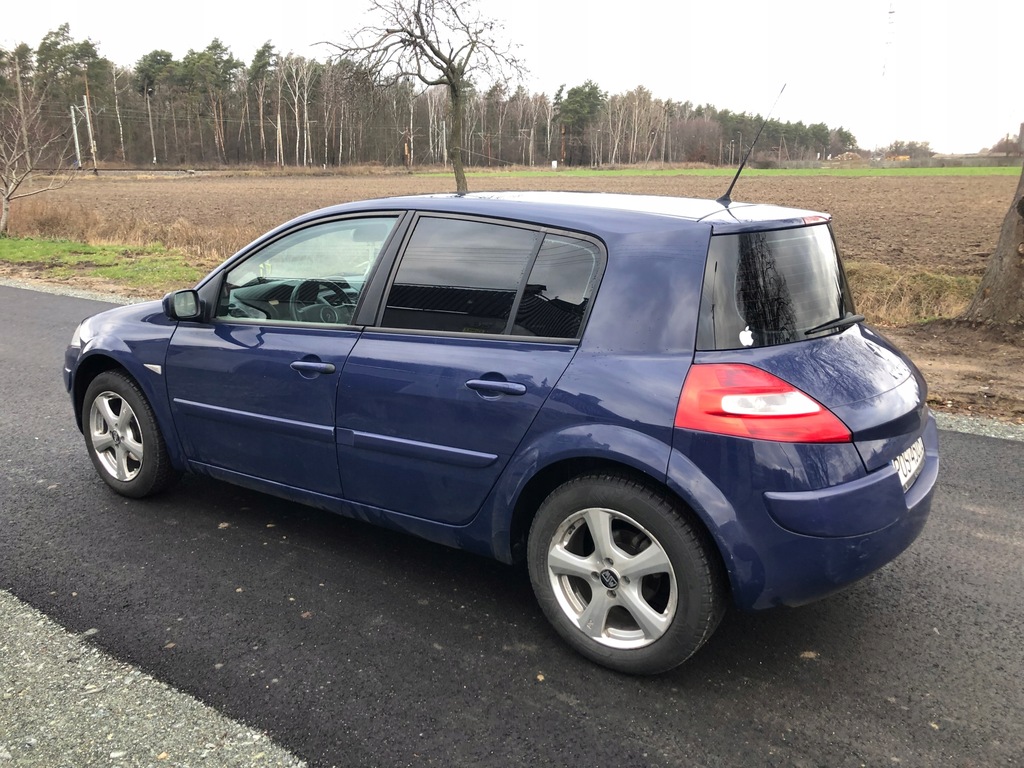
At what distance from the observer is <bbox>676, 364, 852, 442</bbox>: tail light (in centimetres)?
253

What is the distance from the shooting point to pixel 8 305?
11.5m

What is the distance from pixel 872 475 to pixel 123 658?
275cm

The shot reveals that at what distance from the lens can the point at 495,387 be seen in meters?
2.95

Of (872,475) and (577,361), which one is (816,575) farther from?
(577,361)

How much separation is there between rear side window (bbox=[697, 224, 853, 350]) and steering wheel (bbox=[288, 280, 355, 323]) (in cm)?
162

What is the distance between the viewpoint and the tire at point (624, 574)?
265 cm

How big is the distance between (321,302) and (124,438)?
1.60m

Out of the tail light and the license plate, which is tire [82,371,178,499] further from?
the license plate

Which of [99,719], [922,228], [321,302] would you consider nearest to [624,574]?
[99,719]

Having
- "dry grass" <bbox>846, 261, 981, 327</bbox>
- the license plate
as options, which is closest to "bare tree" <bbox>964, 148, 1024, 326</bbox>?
"dry grass" <bbox>846, 261, 981, 327</bbox>

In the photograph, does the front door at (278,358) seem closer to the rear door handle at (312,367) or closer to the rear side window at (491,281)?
the rear door handle at (312,367)

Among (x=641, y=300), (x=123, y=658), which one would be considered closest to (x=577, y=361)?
(x=641, y=300)

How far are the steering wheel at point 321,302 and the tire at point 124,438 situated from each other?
114cm

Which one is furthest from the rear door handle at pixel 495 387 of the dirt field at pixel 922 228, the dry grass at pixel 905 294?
the dry grass at pixel 905 294
